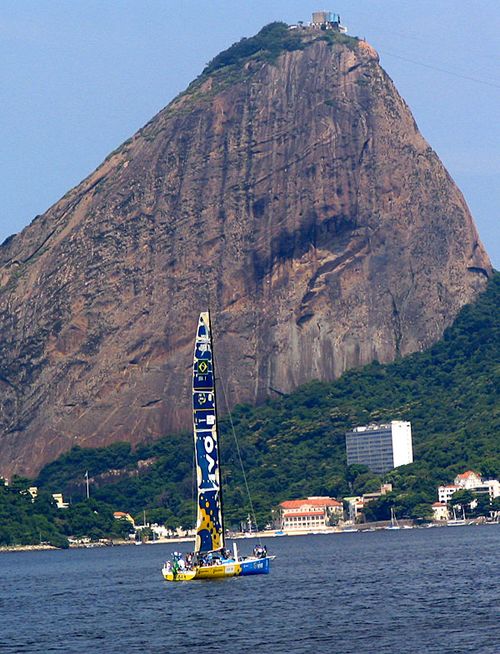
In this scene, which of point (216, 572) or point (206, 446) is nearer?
point (216, 572)

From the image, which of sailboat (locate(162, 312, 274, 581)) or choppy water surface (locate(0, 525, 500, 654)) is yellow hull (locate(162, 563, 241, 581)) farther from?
choppy water surface (locate(0, 525, 500, 654))

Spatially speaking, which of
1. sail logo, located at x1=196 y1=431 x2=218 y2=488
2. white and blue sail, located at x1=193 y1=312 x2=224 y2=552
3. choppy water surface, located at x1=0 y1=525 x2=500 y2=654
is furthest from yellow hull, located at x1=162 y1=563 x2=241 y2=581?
sail logo, located at x1=196 y1=431 x2=218 y2=488

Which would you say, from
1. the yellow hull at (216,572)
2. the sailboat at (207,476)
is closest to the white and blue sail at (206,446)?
the sailboat at (207,476)

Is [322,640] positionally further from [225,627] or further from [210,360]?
[210,360]

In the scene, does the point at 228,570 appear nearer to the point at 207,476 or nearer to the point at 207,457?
the point at 207,476

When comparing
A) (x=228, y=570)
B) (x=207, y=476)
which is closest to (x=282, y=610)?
(x=228, y=570)

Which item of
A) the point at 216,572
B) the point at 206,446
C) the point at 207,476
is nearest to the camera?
the point at 216,572
